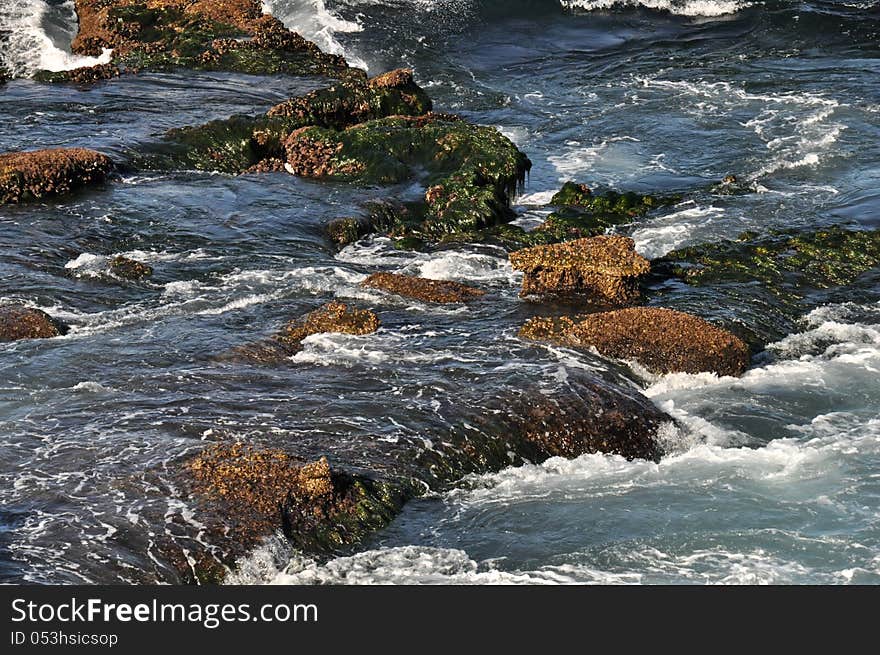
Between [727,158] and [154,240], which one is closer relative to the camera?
[154,240]

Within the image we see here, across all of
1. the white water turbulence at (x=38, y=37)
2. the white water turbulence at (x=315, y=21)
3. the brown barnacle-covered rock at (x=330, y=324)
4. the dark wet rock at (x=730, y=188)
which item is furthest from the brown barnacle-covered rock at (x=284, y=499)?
the white water turbulence at (x=315, y=21)

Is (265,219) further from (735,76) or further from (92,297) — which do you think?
(735,76)

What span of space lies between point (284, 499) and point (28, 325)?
19.9 ft

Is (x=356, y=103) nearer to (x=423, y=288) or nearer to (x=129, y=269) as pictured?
(x=129, y=269)

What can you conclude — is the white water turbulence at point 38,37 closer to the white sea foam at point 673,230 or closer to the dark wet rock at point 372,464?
the white sea foam at point 673,230

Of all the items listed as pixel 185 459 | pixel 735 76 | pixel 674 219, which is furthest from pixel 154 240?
pixel 735 76

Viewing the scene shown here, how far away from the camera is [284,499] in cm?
1177

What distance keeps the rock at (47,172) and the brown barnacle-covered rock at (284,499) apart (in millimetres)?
10511

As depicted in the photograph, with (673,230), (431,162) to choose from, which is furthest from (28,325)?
(673,230)

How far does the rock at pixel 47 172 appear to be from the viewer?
20.8 metres

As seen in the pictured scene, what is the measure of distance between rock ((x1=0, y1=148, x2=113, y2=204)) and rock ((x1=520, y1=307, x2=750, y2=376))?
394 inches

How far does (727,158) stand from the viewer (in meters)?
25.4

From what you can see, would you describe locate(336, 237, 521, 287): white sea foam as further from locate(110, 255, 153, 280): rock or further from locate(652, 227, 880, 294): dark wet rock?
locate(110, 255, 153, 280): rock

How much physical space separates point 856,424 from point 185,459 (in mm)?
8462
